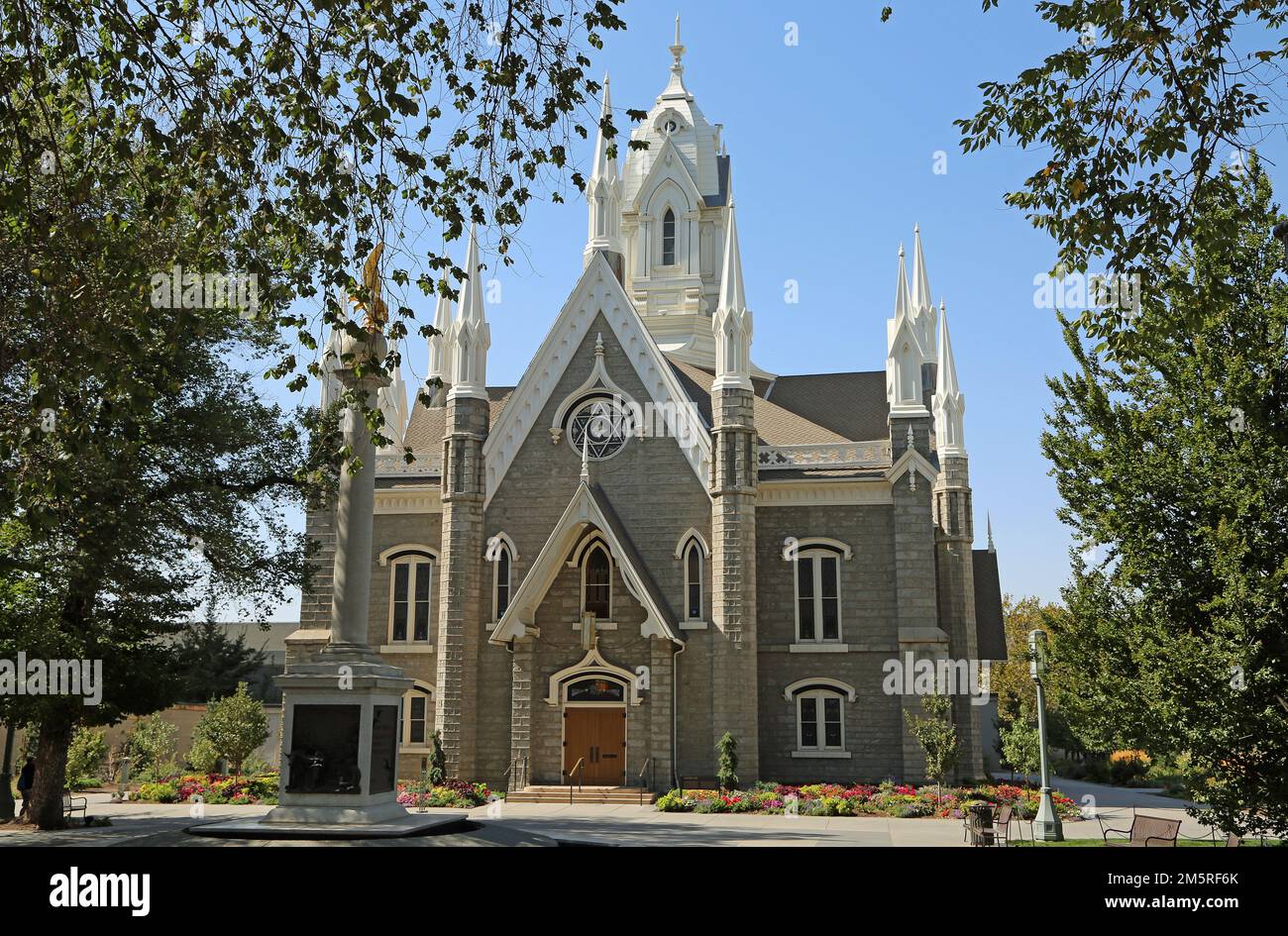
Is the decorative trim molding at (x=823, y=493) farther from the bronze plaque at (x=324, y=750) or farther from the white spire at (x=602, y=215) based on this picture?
the bronze plaque at (x=324, y=750)

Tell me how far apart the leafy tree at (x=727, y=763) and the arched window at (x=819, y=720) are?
2.68m

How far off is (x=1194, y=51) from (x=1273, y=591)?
23.9ft

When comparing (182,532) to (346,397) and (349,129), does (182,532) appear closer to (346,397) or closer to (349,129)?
(346,397)

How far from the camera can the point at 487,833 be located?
15.4m

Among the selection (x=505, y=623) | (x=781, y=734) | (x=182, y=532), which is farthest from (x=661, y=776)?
(x=182, y=532)

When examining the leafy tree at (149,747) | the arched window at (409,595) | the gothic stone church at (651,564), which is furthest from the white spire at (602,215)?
the leafy tree at (149,747)

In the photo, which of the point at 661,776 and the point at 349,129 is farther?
the point at 661,776

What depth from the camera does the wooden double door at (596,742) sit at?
3169 cm

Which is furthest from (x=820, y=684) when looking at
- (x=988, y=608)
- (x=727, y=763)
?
(x=988, y=608)

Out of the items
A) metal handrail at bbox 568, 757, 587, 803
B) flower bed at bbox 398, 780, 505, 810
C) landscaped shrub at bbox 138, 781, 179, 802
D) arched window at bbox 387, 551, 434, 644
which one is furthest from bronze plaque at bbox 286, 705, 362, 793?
arched window at bbox 387, 551, 434, 644

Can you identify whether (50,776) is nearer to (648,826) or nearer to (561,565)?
(648,826)

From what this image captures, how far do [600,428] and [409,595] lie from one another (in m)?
8.01

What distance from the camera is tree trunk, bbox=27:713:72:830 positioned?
2266 centimetres

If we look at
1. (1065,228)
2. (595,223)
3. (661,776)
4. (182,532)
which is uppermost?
(595,223)
